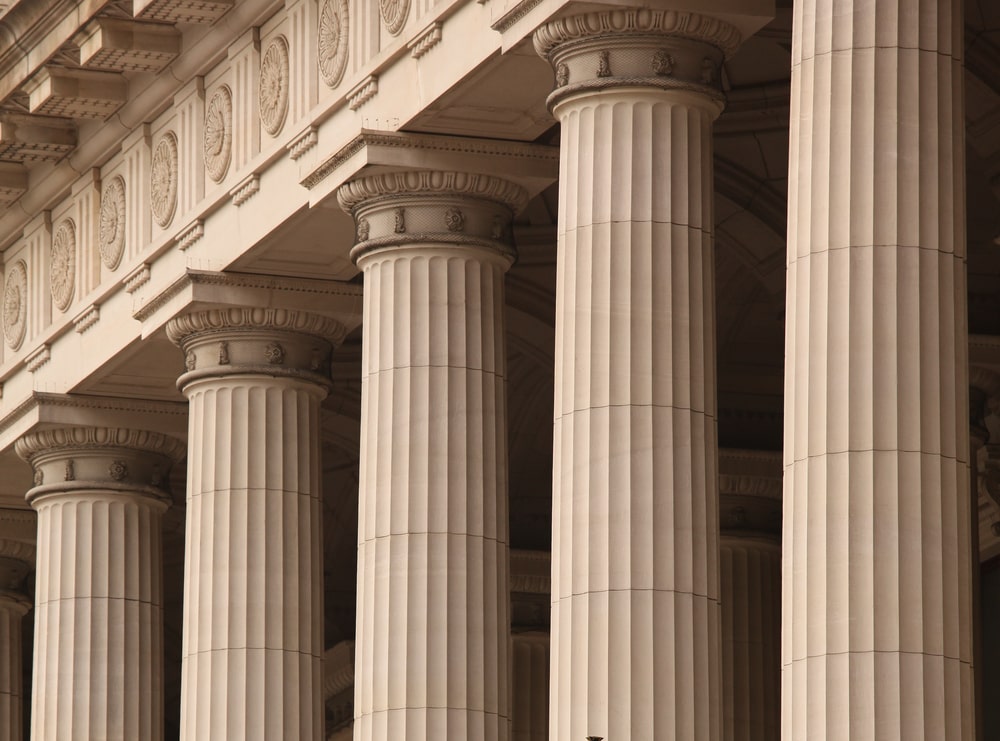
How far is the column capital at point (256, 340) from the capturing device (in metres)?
55.5

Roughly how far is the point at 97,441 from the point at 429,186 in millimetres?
16907

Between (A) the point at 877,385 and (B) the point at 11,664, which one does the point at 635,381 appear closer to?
(A) the point at 877,385

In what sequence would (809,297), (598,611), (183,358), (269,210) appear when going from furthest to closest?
(183,358), (269,210), (598,611), (809,297)

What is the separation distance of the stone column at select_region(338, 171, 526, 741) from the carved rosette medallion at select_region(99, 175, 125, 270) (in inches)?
461

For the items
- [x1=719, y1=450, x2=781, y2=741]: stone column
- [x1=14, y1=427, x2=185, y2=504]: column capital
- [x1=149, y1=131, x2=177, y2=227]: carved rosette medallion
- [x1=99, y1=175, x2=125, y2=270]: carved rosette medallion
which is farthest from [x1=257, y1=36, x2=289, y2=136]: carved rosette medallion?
[x1=719, y1=450, x2=781, y2=741]: stone column

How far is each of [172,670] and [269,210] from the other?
4689 centimetres

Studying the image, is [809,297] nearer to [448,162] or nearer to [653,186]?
[653,186]

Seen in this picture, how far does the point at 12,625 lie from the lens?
74562 mm

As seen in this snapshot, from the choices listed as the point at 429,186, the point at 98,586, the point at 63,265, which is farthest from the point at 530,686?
the point at 429,186

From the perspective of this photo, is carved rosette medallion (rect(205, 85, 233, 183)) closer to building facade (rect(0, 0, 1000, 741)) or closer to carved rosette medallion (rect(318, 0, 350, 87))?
building facade (rect(0, 0, 1000, 741))

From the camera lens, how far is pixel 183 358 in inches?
A: 2354

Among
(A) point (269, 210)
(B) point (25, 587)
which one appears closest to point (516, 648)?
(B) point (25, 587)

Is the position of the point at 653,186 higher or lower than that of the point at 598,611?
higher

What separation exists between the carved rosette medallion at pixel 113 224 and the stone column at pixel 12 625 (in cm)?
1405
